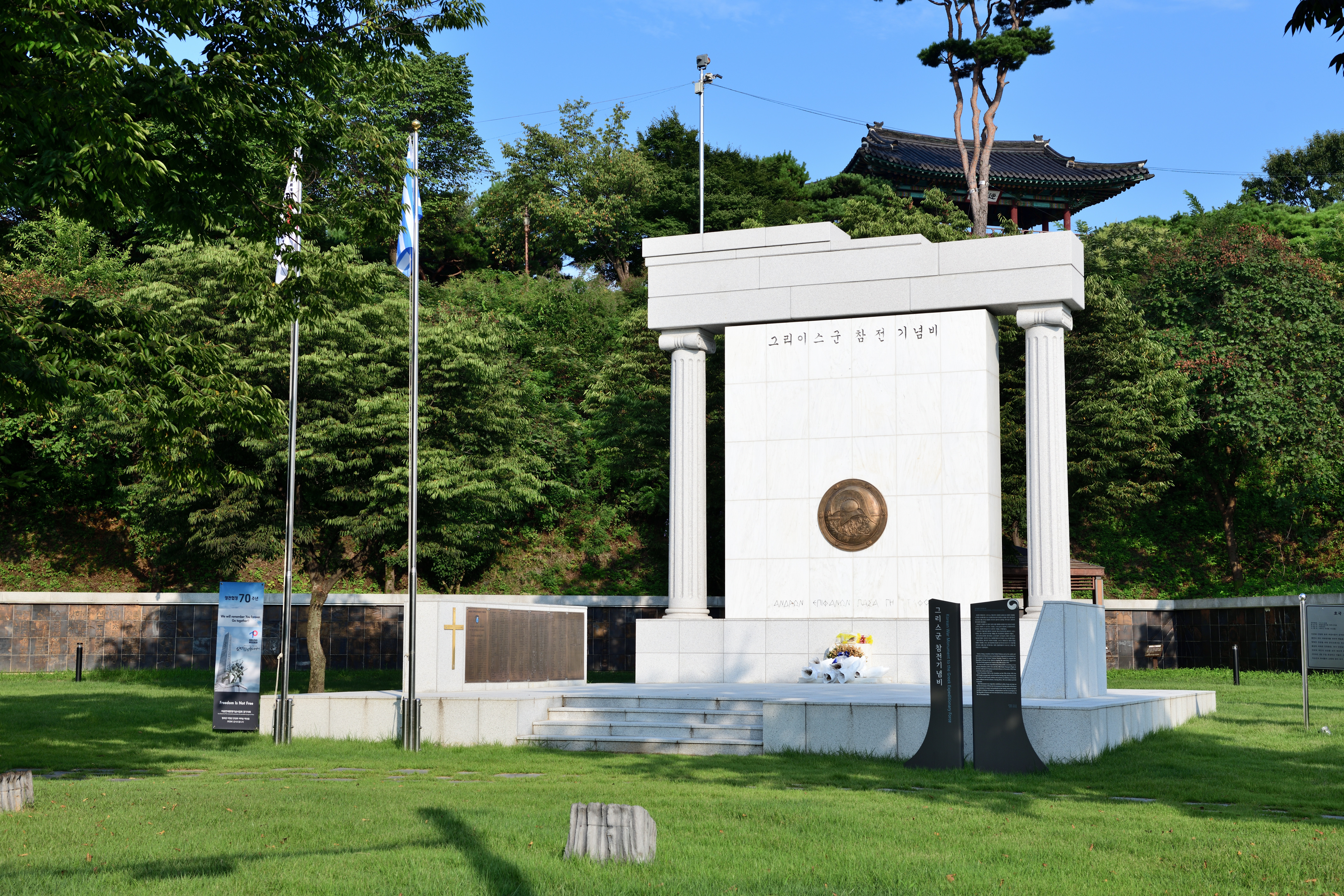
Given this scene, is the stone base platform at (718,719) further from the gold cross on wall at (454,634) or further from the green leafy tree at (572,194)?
the green leafy tree at (572,194)

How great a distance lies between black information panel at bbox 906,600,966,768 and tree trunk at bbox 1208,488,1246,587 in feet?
76.5

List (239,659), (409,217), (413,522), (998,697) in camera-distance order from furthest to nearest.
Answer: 1. (239,659)
2. (409,217)
3. (413,522)
4. (998,697)

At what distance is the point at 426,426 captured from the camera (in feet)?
85.7

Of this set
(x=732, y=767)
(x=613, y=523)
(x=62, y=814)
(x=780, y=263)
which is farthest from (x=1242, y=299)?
(x=62, y=814)

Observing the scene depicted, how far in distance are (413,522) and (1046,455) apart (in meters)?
12.1

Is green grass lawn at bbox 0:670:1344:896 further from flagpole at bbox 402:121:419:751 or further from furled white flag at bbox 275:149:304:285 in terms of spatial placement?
furled white flag at bbox 275:149:304:285

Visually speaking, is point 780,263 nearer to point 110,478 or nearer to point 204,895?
point 204,895

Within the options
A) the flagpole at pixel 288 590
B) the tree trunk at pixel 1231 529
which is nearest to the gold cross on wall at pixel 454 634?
the flagpole at pixel 288 590

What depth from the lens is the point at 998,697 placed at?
521 inches

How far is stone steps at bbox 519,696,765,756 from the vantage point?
15844 mm

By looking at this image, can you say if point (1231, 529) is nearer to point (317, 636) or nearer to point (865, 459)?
point (865, 459)

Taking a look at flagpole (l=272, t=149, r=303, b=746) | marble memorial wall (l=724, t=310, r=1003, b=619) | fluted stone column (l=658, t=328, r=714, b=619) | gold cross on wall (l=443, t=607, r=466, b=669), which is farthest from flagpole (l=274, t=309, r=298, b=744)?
marble memorial wall (l=724, t=310, r=1003, b=619)

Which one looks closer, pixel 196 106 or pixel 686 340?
pixel 196 106

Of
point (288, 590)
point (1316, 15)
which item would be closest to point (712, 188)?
point (288, 590)
